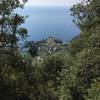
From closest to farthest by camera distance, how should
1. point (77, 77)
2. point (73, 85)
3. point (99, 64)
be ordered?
point (99, 64) < point (77, 77) < point (73, 85)

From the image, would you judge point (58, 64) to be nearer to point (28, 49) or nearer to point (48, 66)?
point (48, 66)

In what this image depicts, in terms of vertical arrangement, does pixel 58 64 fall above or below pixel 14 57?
above

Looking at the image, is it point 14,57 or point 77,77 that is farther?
point 77,77

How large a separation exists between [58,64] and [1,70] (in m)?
27.1

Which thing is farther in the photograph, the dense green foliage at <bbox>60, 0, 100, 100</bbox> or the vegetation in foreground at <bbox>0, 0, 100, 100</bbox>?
the dense green foliage at <bbox>60, 0, 100, 100</bbox>

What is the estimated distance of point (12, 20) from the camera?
Result: 14.3 metres

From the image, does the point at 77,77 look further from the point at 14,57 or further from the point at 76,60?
the point at 14,57

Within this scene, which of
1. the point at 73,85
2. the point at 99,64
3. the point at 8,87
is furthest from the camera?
the point at 73,85

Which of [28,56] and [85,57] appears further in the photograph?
[85,57]

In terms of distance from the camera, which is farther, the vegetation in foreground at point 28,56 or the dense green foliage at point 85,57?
the dense green foliage at point 85,57

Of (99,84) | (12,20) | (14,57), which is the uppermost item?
(12,20)

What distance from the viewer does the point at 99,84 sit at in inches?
568

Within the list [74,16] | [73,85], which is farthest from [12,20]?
[73,85]

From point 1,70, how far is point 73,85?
640 centimetres
